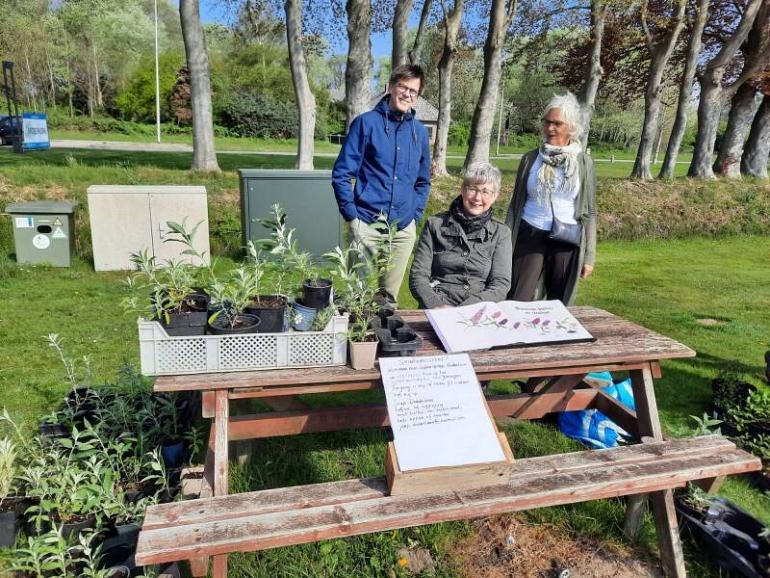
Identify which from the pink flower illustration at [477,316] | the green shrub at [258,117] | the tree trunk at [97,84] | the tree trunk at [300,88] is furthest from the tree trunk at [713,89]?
the tree trunk at [97,84]

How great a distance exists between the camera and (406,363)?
6.82ft

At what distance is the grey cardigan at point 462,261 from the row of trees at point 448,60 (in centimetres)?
674

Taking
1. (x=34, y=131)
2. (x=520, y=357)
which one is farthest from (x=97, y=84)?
(x=520, y=357)

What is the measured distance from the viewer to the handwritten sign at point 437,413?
5.98 ft

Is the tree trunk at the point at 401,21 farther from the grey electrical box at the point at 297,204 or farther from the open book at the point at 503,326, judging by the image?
the open book at the point at 503,326

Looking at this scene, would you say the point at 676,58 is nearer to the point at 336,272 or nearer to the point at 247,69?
the point at 336,272

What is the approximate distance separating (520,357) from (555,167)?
1739 mm

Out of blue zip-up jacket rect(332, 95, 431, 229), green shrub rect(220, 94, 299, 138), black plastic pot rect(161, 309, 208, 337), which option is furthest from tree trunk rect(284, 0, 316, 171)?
green shrub rect(220, 94, 299, 138)

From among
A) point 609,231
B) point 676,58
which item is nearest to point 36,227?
point 609,231

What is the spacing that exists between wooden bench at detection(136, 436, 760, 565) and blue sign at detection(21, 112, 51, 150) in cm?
2145

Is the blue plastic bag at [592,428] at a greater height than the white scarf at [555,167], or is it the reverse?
the white scarf at [555,167]

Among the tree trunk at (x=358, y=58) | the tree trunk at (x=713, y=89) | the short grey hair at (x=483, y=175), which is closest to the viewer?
the short grey hair at (x=483, y=175)

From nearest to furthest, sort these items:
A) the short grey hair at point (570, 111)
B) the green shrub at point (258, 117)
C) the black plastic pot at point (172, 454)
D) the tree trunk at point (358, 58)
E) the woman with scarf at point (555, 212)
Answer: the black plastic pot at point (172, 454), the short grey hair at point (570, 111), the woman with scarf at point (555, 212), the tree trunk at point (358, 58), the green shrub at point (258, 117)

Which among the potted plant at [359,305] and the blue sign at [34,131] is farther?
the blue sign at [34,131]
